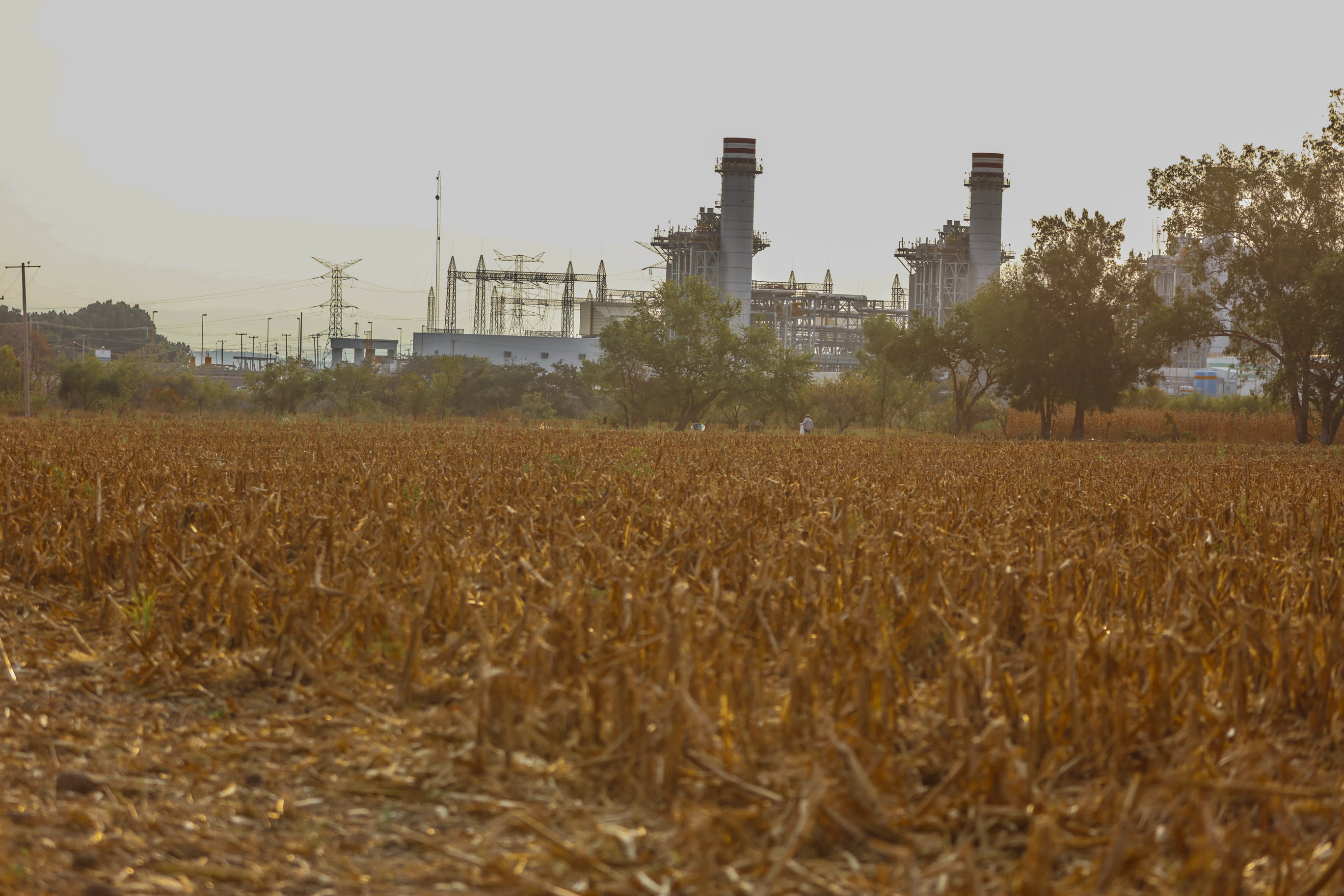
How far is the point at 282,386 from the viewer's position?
62.5 m

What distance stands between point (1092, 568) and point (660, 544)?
1900 millimetres

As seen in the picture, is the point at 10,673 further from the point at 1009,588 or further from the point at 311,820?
the point at 1009,588

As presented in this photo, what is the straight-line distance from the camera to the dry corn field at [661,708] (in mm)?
2096

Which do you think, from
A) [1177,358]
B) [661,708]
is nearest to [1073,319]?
[661,708]

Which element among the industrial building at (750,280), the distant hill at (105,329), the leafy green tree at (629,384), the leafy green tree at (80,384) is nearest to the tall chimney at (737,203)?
the industrial building at (750,280)

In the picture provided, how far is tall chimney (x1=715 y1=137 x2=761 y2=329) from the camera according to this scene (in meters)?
83.0

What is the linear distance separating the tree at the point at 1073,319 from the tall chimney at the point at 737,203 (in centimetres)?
3683

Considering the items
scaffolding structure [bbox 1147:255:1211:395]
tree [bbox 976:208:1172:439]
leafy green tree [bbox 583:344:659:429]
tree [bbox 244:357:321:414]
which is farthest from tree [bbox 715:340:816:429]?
scaffolding structure [bbox 1147:255:1211:395]

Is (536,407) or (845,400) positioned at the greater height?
(845,400)

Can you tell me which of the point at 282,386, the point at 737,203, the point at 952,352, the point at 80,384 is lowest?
the point at 80,384

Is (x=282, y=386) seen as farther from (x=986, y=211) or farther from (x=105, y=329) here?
(x=105, y=329)

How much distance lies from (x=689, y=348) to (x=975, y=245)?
42493 mm

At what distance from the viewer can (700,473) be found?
35.4ft

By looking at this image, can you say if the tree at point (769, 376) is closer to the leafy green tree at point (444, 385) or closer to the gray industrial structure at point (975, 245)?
the leafy green tree at point (444, 385)
